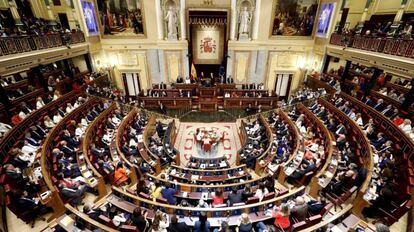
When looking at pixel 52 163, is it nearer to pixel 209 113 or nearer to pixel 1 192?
pixel 1 192

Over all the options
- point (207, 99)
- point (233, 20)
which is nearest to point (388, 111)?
point (207, 99)

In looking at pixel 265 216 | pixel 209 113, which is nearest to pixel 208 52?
pixel 209 113

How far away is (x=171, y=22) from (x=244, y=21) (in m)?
4.96

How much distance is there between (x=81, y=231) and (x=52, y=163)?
3.40 meters

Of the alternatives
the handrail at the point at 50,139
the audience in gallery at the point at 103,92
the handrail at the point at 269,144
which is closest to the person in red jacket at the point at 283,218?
the handrail at the point at 269,144

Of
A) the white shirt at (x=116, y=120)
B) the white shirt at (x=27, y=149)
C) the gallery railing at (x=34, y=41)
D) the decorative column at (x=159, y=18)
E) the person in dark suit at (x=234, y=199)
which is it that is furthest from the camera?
the decorative column at (x=159, y=18)

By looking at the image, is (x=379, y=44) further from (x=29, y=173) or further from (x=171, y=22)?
(x=29, y=173)

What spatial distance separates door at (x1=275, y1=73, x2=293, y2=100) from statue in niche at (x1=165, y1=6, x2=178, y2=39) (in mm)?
8224

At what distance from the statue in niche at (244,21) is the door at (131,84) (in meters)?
8.30

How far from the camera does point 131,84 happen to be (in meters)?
16.0

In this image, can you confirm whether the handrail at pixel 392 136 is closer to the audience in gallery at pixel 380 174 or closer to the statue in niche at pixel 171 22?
the audience in gallery at pixel 380 174

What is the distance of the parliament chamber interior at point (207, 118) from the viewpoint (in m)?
5.46

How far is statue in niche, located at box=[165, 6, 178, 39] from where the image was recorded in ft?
45.5

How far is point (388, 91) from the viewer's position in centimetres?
1075
